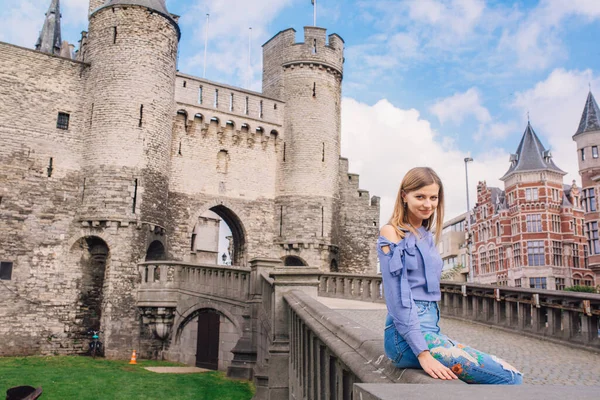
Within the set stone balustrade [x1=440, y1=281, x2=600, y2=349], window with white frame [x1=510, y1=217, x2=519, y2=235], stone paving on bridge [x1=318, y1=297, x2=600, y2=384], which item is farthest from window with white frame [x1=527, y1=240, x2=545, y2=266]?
stone paving on bridge [x1=318, y1=297, x2=600, y2=384]

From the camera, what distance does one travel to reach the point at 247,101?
26.5 m

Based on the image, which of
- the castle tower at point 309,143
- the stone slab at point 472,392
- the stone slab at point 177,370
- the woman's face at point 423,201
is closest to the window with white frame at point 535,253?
the castle tower at point 309,143

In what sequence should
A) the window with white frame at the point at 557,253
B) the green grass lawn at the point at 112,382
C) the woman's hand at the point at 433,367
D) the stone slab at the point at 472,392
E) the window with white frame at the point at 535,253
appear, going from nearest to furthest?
1. the stone slab at the point at 472,392
2. the woman's hand at the point at 433,367
3. the green grass lawn at the point at 112,382
4. the window with white frame at the point at 535,253
5. the window with white frame at the point at 557,253

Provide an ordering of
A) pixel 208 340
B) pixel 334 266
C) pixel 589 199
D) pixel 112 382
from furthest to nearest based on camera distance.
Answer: pixel 589 199
pixel 334 266
pixel 208 340
pixel 112 382

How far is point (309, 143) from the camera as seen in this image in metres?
26.4

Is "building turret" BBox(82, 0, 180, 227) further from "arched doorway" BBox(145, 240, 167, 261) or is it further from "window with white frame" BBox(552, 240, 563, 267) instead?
"window with white frame" BBox(552, 240, 563, 267)

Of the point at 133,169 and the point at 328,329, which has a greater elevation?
the point at 133,169

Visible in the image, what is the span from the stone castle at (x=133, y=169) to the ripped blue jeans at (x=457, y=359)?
19.0m

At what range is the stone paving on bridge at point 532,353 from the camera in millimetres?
6438

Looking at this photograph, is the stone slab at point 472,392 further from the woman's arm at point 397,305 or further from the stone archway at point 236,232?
the stone archway at point 236,232

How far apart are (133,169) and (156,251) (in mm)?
3569

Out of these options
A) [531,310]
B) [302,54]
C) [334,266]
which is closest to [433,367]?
[531,310]

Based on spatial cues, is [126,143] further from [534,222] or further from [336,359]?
[534,222]

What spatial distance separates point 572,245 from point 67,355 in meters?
33.8
